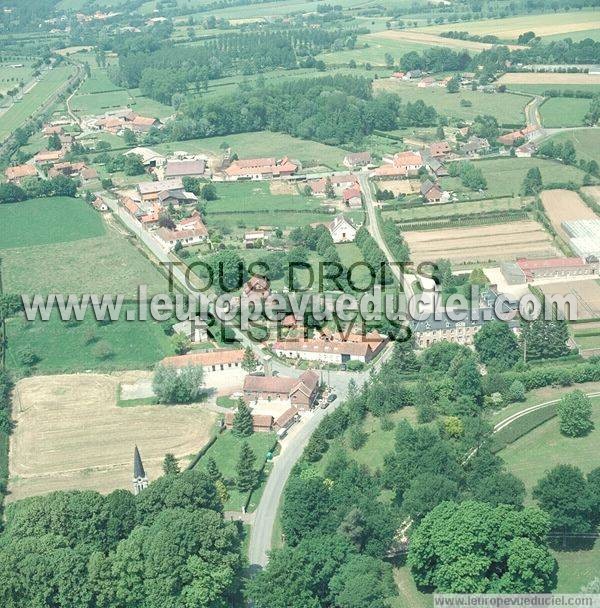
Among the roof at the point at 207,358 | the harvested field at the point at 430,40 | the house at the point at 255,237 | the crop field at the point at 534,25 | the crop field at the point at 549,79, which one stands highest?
the crop field at the point at 534,25

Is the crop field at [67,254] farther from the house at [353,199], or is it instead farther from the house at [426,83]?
the house at [426,83]

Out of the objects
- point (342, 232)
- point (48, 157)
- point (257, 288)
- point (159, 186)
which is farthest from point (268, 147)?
point (257, 288)

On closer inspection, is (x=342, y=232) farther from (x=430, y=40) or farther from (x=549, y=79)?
(x=430, y=40)

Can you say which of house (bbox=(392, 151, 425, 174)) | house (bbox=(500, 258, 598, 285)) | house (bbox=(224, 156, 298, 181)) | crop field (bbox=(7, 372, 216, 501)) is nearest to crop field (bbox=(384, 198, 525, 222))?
house (bbox=(392, 151, 425, 174))

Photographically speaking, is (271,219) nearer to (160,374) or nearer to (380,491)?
(160,374)

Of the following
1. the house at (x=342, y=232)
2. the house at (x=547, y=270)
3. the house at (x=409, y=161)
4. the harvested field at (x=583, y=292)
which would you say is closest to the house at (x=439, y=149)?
the house at (x=409, y=161)

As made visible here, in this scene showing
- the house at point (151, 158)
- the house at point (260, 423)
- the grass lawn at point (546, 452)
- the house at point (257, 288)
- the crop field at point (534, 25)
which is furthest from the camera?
the crop field at point (534, 25)

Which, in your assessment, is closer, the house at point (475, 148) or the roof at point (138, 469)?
the roof at point (138, 469)

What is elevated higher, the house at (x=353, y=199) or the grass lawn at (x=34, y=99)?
the grass lawn at (x=34, y=99)
